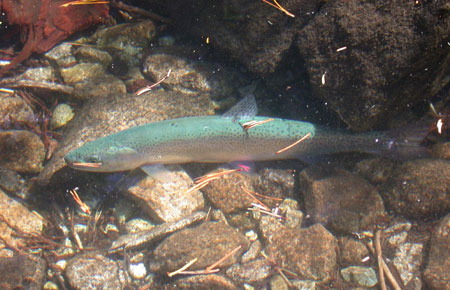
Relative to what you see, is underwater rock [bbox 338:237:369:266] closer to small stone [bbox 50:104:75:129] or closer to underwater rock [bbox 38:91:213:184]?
underwater rock [bbox 38:91:213:184]

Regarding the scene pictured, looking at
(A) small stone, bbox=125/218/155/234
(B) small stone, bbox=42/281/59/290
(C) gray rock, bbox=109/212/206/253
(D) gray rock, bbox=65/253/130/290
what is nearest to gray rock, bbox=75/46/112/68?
(A) small stone, bbox=125/218/155/234

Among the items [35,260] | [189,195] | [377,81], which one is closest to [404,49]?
[377,81]

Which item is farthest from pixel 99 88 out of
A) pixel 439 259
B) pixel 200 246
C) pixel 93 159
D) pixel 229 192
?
pixel 439 259

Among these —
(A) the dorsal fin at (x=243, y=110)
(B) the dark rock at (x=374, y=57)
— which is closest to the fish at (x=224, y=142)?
(A) the dorsal fin at (x=243, y=110)

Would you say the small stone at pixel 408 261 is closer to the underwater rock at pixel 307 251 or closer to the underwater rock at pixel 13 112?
the underwater rock at pixel 307 251

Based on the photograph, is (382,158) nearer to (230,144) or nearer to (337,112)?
(337,112)

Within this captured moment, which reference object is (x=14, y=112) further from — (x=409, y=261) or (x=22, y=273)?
(x=409, y=261)

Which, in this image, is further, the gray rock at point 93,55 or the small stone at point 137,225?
the gray rock at point 93,55
